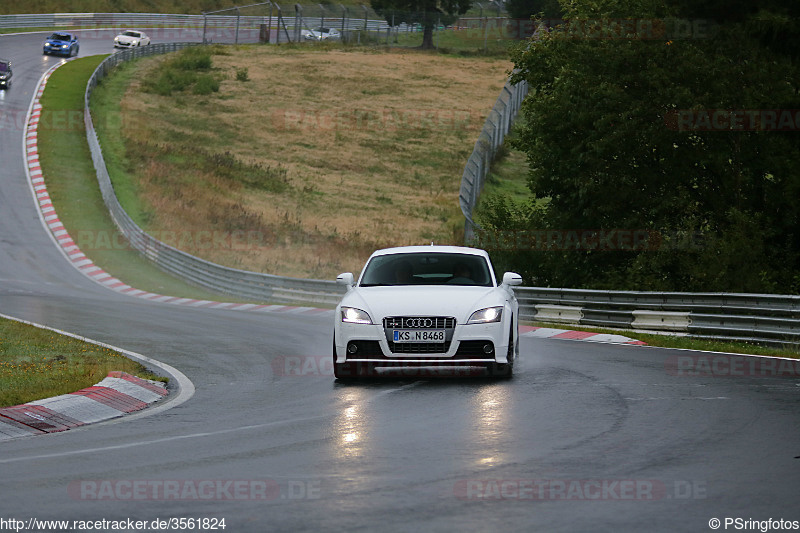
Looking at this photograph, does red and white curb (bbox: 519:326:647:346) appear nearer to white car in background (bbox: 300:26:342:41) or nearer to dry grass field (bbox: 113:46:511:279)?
dry grass field (bbox: 113:46:511:279)

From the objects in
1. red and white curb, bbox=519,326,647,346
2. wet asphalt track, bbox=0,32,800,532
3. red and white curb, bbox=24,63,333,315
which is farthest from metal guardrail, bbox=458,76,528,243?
wet asphalt track, bbox=0,32,800,532

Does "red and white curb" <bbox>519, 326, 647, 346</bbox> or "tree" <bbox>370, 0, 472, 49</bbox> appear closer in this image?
"red and white curb" <bbox>519, 326, 647, 346</bbox>

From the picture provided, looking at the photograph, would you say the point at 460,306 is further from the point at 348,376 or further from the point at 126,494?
the point at 126,494

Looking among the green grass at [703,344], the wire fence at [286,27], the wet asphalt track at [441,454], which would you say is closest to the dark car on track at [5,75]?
the wire fence at [286,27]

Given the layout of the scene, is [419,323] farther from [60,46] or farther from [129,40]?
[129,40]

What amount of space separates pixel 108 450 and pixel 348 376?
17.0 ft

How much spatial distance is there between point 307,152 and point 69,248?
2489cm

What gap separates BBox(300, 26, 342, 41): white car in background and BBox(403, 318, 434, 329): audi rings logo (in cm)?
9002

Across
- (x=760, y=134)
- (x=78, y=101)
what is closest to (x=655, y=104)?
(x=760, y=134)

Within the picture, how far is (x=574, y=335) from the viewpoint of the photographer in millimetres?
20734

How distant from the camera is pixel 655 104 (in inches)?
1073

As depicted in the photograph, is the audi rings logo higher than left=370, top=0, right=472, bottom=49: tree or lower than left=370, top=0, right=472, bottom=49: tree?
lower

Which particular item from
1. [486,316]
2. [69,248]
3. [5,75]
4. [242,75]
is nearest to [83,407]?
[486,316]

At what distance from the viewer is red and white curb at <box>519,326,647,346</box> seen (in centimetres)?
1970
